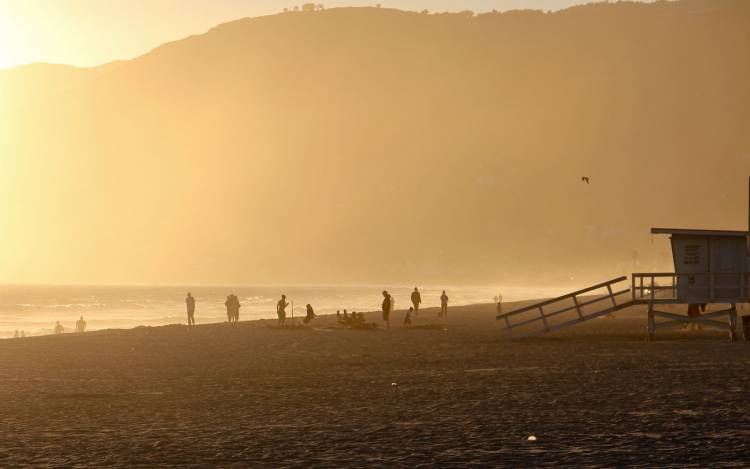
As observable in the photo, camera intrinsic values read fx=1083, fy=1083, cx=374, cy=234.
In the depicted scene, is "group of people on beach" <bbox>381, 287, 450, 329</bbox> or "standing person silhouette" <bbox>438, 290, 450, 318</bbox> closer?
"group of people on beach" <bbox>381, 287, 450, 329</bbox>

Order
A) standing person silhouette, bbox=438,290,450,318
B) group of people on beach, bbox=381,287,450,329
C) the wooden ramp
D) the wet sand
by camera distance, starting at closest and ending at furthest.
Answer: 1. the wet sand
2. the wooden ramp
3. group of people on beach, bbox=381,287,450,329
4. standing person silhouette, bbox=438,290,450,318

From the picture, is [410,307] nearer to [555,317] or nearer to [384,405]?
[555,317]

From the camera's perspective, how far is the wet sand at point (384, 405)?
15016 mm

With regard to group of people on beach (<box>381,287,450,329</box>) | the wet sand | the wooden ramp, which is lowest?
the wet sand

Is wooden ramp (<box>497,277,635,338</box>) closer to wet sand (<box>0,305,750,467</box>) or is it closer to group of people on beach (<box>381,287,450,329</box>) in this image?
wet sand (<box>0,305,750,467</box>)

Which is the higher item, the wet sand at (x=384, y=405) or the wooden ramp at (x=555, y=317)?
the wooden ramp at (x=555, y=317)

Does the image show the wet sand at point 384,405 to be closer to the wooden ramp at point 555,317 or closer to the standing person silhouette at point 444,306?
the wooden ramp at point 555,317

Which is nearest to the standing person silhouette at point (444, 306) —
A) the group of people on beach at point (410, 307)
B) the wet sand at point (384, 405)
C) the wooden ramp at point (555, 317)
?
the group of people on beach at point (410, 307)

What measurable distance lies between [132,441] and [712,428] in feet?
29.0

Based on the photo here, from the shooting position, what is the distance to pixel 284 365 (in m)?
29.8

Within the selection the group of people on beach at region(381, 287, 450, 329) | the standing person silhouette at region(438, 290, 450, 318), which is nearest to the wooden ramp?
the standing person silhouette at region(438, 290, 450, 318)

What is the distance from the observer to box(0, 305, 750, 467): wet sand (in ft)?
49.3

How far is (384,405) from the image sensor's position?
2030cm

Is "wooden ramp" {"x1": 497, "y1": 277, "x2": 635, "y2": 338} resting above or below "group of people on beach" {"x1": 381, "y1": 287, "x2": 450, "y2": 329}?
below
